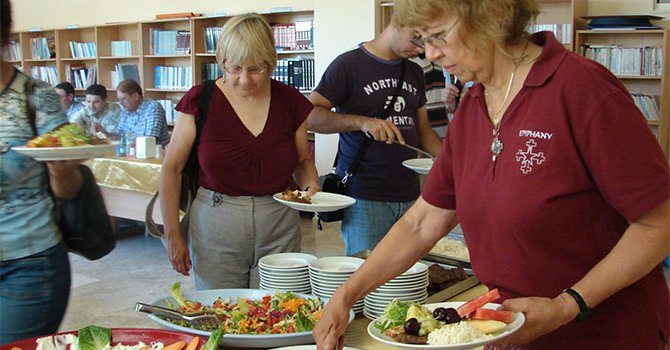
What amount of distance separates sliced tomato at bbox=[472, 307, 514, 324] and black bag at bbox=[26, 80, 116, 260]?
2.97ft

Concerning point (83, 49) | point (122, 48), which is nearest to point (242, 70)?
point (122, 48)

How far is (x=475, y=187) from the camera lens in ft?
4.15

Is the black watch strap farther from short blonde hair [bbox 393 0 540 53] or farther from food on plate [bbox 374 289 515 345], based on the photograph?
short blonde hair [bbox 393 0 540 53]

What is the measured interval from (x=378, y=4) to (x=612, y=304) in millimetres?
5350

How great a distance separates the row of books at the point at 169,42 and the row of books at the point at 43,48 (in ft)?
6.73

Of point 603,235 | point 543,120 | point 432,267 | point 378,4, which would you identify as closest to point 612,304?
point 603,235

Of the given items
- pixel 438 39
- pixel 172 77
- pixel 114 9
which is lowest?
pixel 172 77

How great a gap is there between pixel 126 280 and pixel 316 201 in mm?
3014

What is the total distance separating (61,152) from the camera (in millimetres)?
1422

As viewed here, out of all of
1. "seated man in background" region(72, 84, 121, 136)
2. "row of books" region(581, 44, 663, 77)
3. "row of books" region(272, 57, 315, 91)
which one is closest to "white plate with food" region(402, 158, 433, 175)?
"row of books" region(581, 44, 663, 77)

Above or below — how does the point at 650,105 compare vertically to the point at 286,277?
above

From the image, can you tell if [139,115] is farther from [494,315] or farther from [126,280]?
[494,315]

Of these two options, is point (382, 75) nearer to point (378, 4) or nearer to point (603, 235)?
point (603, 235)

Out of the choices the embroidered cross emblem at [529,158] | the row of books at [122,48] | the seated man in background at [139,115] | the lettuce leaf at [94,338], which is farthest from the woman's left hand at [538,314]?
the row of books at [122,48]
